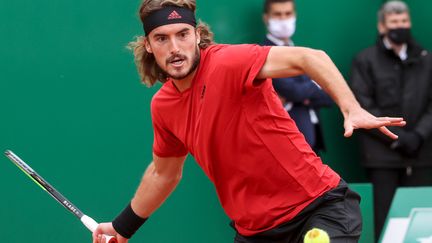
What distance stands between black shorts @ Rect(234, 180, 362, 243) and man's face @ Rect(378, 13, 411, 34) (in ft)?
11.9

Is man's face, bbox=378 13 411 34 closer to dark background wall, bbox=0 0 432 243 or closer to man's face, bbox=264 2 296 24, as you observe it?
man's face, bbox=264 2 296 24

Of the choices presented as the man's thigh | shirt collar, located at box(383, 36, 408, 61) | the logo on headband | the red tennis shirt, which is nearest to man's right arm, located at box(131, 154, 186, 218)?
the red tennis shirt

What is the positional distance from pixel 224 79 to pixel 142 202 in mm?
1106

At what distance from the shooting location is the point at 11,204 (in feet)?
23.2

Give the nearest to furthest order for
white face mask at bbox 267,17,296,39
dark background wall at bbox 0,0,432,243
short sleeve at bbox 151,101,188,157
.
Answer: short sleeve at bbox 151,101,188,157, dark background wall at bbox 0,0,432,243, white face mask at bbox 267,17,296,39

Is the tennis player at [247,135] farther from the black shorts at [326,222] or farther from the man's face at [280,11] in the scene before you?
the man's face at [280,11]

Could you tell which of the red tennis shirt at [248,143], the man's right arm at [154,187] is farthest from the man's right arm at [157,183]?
the red tennis shirt at [248,143]

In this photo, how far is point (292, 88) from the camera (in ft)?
25.1

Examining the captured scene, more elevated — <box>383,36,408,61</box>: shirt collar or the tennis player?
the tennis player

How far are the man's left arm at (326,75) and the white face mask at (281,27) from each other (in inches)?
129

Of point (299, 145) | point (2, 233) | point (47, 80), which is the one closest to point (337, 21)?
point (47, 80)

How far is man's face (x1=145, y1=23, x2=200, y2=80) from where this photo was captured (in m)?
4.82

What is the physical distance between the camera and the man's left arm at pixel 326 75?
164 inches

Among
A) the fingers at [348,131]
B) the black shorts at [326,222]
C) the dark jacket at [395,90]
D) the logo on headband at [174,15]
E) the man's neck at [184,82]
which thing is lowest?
the dark jacket at [395,90]
